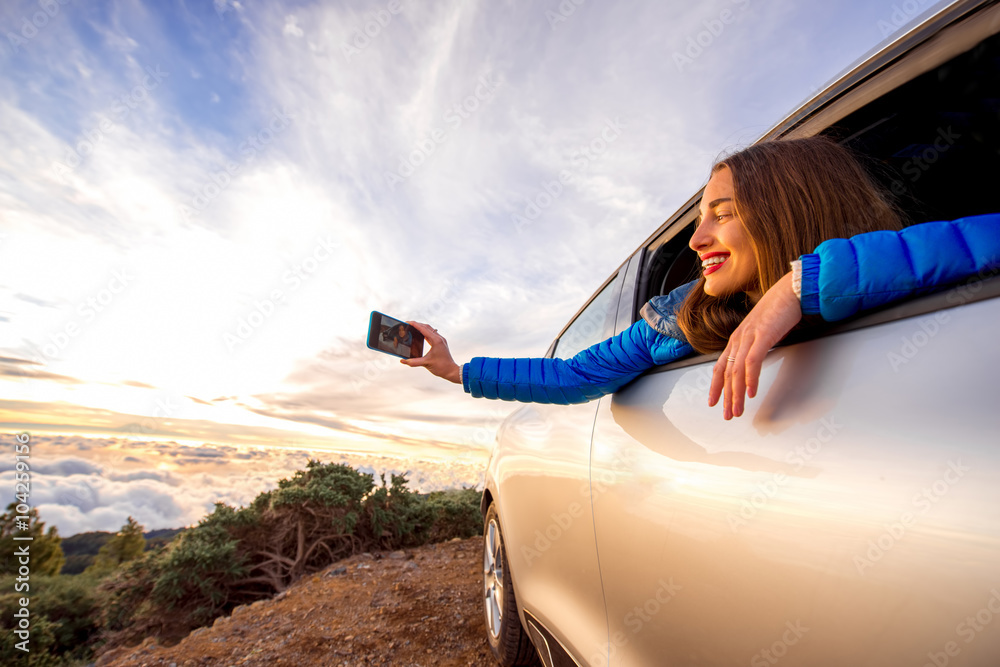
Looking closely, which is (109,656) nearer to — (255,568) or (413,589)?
(255,568)

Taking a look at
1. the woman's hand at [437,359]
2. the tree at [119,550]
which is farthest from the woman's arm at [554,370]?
the tree at [119,550]

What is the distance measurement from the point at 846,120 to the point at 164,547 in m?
5.82

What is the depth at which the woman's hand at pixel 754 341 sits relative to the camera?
0.77 metres

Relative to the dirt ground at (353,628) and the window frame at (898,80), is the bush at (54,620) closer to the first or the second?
the dirt ground at (353,628)

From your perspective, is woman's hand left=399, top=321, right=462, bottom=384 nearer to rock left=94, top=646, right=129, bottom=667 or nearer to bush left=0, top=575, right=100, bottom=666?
rock left=94, top=646, right=129, bottom=667

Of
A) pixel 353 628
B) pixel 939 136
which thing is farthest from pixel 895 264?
pixel 353 628

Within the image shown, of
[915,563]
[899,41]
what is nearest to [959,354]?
[915,563]

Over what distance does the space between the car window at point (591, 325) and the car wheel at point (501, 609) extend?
1022 millimetres

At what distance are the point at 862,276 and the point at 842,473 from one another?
0.29 meters

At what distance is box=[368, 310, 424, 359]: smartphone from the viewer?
165 centimetres

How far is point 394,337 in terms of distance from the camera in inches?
67.0

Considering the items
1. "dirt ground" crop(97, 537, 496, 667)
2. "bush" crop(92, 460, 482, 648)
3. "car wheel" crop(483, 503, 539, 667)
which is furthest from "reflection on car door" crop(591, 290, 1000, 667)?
"bush" crop(92, 460, 482, 648)

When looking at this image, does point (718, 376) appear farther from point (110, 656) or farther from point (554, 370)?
point (110, 656)

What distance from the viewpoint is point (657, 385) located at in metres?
1.27
